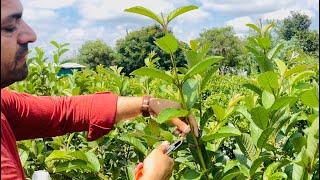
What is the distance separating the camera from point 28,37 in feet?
5.03

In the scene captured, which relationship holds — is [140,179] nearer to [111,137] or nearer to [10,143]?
[10,143]

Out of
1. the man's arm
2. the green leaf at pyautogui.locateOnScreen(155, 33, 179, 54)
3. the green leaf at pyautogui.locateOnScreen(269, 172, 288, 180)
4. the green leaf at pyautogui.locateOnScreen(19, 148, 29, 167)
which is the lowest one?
the green leaf at pyautogui.locateOnScreen(19, 148, 29, 167)

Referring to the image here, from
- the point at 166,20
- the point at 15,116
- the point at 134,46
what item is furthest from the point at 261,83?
the point at 134,46

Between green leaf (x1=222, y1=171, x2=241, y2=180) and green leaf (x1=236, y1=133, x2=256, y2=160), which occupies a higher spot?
green leaf (x1=236, y1=133, x2=256, y2=160)

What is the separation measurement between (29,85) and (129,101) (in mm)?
1883

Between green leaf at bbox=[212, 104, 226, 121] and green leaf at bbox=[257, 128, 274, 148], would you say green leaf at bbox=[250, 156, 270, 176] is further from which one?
green leaf at bbox=[212, 104, 226, 121]

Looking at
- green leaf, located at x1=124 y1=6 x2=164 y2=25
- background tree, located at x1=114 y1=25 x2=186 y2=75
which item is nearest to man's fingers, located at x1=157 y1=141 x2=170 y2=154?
green leaf, located at x1=124 y1=6 x2=164 y2=25

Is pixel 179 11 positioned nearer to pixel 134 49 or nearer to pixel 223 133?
pixel 223 133

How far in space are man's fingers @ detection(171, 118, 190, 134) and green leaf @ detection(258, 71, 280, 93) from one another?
0.29 meters

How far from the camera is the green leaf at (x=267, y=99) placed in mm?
1852

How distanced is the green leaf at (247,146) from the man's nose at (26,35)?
0.80 metres

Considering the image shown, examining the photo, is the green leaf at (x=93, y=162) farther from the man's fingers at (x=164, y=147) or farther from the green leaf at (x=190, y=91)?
the green leaf at (x=190, y=91)

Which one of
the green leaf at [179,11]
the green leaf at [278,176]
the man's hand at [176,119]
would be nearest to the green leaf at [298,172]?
the green leaf at [278,176]

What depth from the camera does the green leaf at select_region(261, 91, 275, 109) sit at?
1.85 m
